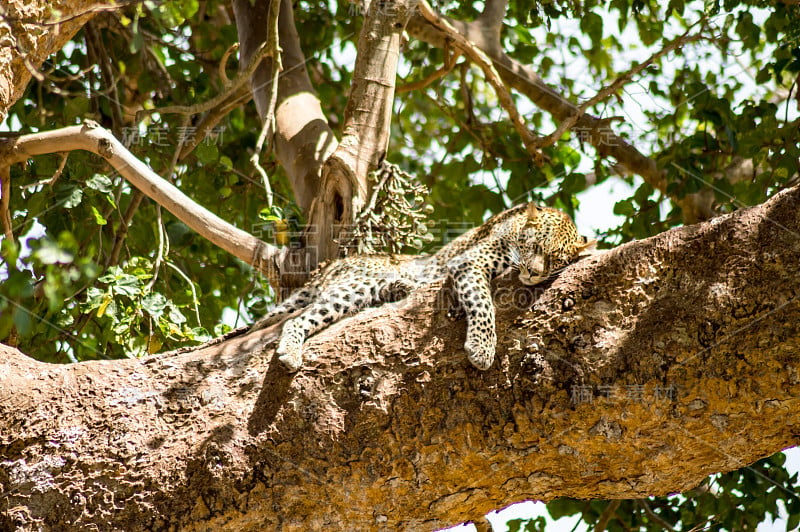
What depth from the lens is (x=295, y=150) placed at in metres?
5.99

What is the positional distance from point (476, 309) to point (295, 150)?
247 centimetres

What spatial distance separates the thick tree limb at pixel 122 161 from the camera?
497cm

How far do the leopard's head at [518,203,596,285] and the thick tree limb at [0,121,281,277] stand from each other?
171cm

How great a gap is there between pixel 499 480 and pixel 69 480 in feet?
6.05

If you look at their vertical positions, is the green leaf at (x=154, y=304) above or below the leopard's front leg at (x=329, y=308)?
above

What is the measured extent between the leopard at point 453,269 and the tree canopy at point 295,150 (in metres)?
0.41

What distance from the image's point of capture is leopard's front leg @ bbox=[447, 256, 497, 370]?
3719 mm

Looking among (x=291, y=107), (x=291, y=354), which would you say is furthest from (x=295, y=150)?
(x=291, y=354)

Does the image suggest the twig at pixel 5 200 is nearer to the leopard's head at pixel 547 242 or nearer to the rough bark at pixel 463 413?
the rough bark at pixel 463 413

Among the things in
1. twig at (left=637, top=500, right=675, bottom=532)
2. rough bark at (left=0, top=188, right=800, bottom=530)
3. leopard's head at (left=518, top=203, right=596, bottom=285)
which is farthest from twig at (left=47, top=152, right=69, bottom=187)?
twig at (left=637, top=500, right=675, bottom=532)

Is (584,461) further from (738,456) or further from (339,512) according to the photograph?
(339,512)

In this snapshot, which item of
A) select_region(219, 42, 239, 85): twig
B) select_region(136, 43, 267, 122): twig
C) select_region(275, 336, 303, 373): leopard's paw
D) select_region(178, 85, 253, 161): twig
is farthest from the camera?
select_region(178, 85, 253, 161): twig

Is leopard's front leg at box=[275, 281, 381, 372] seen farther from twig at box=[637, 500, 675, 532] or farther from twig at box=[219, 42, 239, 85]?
twig at box=[637, 500, 675, 532]

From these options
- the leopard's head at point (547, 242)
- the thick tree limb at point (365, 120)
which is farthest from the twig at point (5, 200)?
the leopard's head at point (547, 242)
